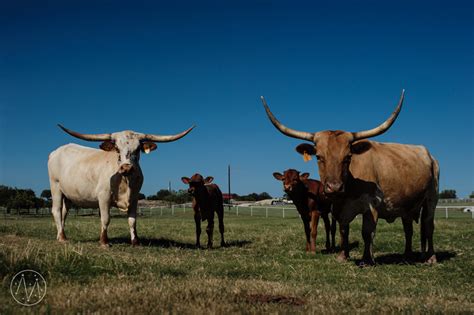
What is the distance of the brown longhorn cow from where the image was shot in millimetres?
8070

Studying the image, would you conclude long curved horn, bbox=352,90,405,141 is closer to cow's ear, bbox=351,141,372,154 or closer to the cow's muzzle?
cow's ear, bbox=351,141,372,154

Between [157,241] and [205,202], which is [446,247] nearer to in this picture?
[205,202]

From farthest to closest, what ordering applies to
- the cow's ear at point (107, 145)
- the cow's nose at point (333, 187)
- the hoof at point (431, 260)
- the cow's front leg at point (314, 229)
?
1. the cow's ear at point (107, 145)
2. the cow's front leg at point (314, 229)
3. the hoof at point (431, 260)
4. the cow's nose at point (333, 187)

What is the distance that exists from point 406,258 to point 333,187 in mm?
3566

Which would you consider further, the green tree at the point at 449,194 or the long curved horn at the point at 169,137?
the green tree at the point at 449,194

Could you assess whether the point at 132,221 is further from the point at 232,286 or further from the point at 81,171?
the point at 232,286

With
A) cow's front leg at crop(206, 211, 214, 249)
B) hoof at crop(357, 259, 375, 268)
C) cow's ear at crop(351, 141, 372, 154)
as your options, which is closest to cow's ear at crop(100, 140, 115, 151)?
cow's front leg at crop(206, 211, 214, 249)

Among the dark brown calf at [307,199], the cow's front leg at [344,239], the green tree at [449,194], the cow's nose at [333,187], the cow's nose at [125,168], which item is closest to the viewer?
the cow's nose at [333,187]

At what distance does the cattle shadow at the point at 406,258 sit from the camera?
362 inches

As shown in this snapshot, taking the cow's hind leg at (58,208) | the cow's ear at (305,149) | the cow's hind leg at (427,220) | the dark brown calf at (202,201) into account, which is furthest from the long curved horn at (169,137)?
the cow's hind leg at (427,220)

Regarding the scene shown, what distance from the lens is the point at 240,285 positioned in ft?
16.4

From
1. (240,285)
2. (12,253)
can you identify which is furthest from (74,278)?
(240,285)

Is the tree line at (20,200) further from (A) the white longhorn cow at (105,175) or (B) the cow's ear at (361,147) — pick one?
(B) the cow's ear at (361,147)

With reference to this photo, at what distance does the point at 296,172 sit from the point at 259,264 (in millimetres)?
4570
